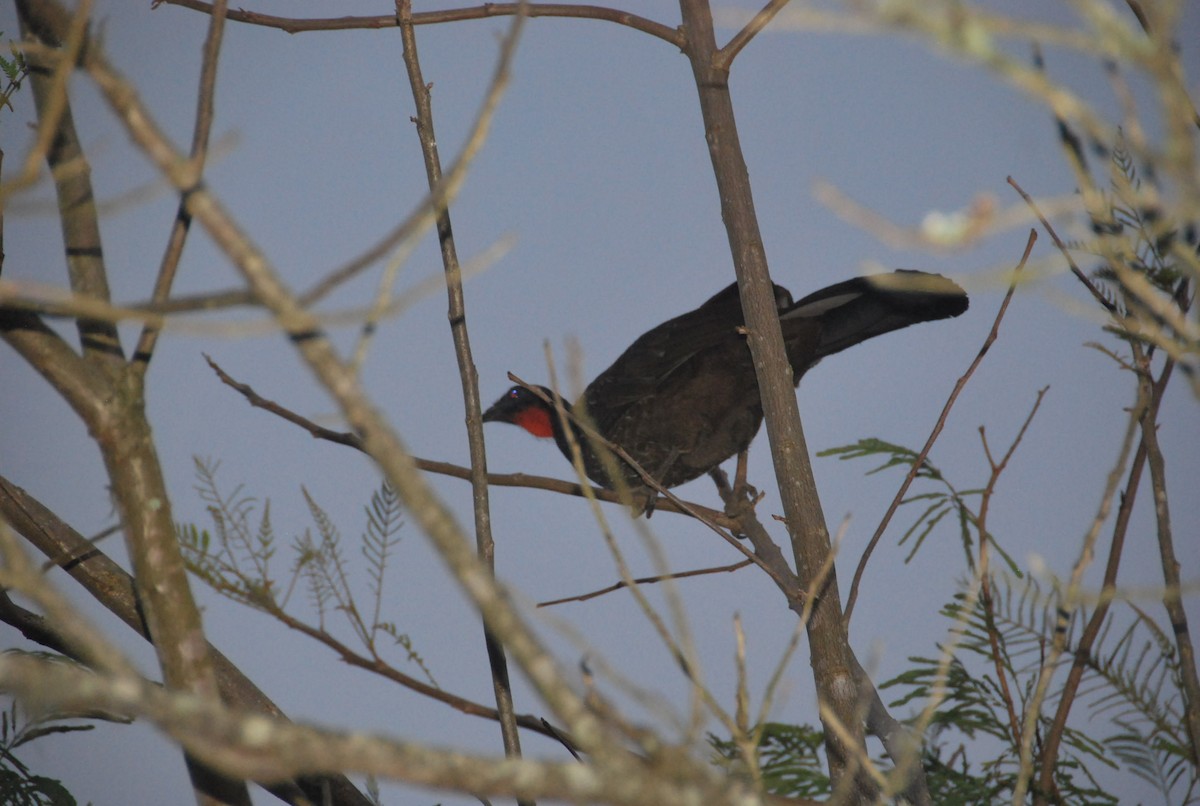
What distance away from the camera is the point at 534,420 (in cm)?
364

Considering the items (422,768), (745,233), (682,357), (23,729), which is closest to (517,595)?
(422,768)

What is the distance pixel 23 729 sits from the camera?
1.77 meters

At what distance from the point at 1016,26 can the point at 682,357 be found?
2641mm

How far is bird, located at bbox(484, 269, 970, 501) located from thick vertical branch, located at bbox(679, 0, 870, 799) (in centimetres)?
108

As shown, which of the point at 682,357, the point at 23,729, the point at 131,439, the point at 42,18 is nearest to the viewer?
the point at 131,439

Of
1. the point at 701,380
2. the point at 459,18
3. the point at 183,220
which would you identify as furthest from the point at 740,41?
the point at 701,380

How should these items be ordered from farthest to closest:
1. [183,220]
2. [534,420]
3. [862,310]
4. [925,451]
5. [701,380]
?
1. [534,420]
2. [701,380]
3. [862,310]
4. [925,451]
5. [183,220]

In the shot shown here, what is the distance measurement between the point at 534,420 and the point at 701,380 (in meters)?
0.69

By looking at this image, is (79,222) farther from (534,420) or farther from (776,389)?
(534,420)

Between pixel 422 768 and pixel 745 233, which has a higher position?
pixel 745 233

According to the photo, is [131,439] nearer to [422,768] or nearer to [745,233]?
[422,768]

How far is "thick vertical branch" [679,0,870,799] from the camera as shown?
1652mm

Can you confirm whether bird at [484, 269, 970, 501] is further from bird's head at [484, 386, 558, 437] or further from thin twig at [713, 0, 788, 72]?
thin twig at [713, 0, 788, 72]

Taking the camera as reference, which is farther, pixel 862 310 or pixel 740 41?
pixel 862 310
